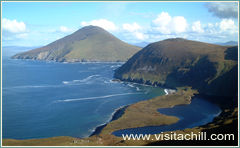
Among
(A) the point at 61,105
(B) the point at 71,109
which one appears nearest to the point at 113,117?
(B) the point at 71,109

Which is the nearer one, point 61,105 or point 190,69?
point 61,105

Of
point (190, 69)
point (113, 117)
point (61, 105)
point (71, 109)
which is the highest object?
point (190, 69)

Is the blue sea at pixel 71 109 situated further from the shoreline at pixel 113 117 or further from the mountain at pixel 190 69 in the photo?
the mountain at pixel 190 69

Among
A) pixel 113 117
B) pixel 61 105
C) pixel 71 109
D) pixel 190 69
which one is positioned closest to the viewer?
pixel 113 117

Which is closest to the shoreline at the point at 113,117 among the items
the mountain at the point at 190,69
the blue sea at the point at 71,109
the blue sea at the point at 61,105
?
the blue sea at the point at 71,109

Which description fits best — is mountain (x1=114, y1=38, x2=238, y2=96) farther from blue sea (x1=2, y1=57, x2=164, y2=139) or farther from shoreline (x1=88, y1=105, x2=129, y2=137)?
shoreline (x1=88, y1=105, x2=129, y2=137)

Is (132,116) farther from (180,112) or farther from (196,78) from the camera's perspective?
(196,78)

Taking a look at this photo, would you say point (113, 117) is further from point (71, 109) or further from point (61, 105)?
point (61, 105)

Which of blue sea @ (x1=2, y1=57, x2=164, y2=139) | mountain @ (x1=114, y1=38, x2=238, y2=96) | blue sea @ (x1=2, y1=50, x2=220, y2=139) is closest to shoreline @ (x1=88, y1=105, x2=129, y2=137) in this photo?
blue sea @ (x1=2, y1=50, x2=220, y2=139)

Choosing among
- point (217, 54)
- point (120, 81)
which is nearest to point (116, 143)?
point (120, 81)
